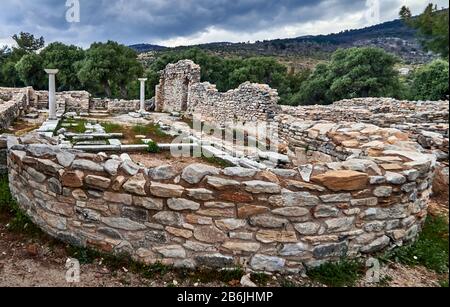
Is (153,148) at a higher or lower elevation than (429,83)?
lower

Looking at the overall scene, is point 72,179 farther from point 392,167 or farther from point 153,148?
point 153,148

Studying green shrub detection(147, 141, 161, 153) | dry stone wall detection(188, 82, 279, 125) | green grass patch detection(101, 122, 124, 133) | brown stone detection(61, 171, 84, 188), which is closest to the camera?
brown stone detection(61, 171, 84, 188)

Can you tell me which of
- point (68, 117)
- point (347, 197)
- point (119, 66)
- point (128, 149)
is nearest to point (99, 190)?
point (347, 197)

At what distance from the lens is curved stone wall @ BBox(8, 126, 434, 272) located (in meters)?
3.46

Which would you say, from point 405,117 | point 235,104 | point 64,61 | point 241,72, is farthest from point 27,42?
point 405,117

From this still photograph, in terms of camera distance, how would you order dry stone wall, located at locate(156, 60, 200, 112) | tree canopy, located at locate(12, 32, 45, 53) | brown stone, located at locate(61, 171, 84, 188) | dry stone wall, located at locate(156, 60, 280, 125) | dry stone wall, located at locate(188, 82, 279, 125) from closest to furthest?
brown stone, located at locate(61, 171, 84, 188) < dry stone wall, located at locate(188, 82, 279, 125) < dry stone wall, located at locate(156, 60, 280, 125) < dry stone wall, located at locate(156, 60, 200, 112) < tree canopy, located at locate(12, 32, 45, 53)

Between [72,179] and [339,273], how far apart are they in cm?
297

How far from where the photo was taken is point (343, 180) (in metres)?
3.48

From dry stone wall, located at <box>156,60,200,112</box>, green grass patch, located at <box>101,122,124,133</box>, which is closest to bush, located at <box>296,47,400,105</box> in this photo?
dry stone wall, located at <box>156,60,200,112</box>

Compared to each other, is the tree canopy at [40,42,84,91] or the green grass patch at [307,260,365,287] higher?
the tree canopy at [40,42,84,91]

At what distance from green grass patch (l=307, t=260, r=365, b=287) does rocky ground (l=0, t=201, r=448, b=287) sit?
7 cm

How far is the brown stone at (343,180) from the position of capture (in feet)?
11.3

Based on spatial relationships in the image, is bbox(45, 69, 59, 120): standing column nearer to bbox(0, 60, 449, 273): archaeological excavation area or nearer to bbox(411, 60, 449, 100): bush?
bbox(0, 60, 449, 273): archaeological excavation area

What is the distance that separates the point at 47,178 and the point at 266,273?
2678mm
